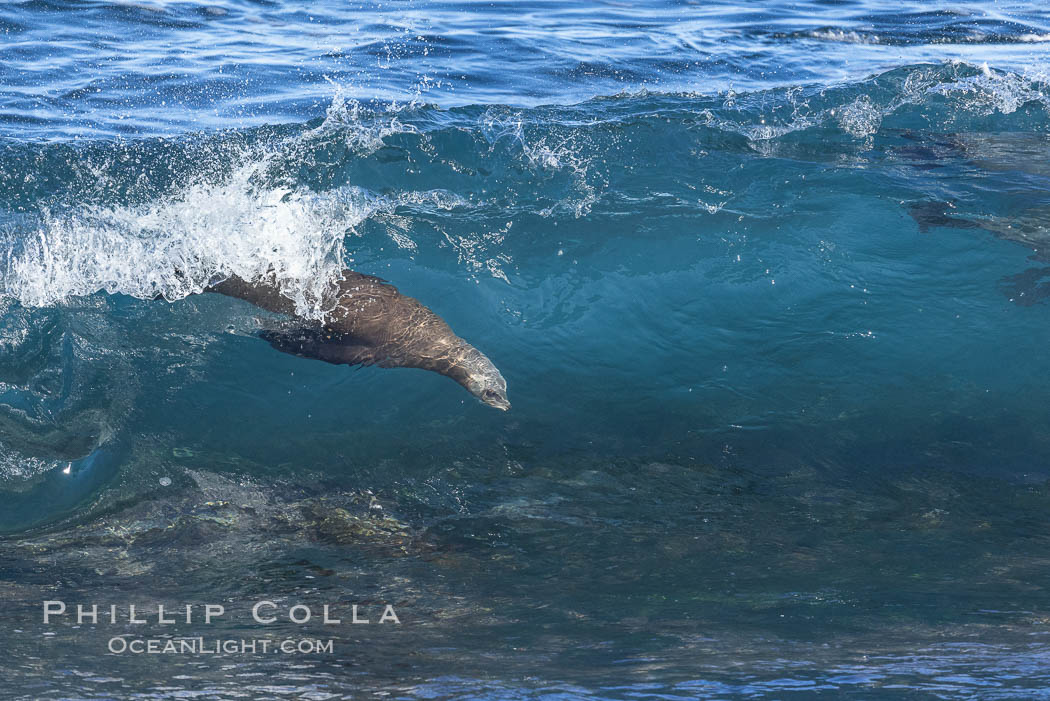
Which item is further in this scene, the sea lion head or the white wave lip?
the white wave lip

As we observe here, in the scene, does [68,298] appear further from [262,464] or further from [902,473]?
[902,473]

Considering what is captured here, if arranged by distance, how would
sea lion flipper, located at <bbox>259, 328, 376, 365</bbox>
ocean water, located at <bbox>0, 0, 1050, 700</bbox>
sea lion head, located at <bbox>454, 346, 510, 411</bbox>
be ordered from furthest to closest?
1. sea lion flipper, located at <bbox>259, 328, 376, 365</bbox>
2. sea lion head, located at <bbox>454, 346, 510, 411</bbox>
3. ocean water, located at <bbox>0, 0, 1050, 700</bbox>

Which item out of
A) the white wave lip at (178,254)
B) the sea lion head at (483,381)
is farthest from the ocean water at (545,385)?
the sea lion head at (483,381)

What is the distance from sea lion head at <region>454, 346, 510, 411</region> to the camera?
730cm

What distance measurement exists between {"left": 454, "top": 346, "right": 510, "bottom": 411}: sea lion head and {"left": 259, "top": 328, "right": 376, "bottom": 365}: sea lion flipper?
76 centimetres

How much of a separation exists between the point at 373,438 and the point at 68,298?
305 centimetres

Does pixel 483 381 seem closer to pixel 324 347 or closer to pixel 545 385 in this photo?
pixel 545 385

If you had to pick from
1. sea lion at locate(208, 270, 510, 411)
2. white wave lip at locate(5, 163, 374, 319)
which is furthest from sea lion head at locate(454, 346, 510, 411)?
white wave lip at locate(5, 163, 374, 319)

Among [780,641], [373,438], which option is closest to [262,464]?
[373,438]

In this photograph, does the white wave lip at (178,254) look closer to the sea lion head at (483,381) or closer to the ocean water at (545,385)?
the ocean water at (545,385)

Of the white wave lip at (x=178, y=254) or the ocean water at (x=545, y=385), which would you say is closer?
the ocean water at (x=545, y=385)

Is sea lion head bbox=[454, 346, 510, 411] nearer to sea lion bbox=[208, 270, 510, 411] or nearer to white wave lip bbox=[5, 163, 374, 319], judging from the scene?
sea lion bbox=[208, 270, 510, 411]

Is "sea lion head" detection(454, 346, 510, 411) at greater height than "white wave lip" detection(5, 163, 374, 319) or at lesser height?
lesser

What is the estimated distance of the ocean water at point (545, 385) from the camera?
202 inches
